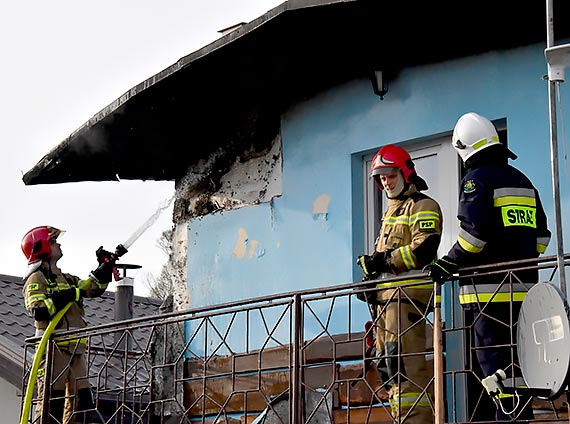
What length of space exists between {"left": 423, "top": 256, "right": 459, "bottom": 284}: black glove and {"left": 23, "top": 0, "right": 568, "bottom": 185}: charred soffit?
2.49 m

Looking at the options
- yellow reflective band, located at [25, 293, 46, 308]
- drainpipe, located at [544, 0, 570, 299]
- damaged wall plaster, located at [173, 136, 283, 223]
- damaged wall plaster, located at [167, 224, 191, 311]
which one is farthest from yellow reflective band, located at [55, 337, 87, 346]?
drainpipe, located at [544, 0, 570, 299]

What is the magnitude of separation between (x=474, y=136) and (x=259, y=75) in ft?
11.3

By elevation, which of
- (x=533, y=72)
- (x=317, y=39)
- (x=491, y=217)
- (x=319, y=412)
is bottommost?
(x=319, y=412)

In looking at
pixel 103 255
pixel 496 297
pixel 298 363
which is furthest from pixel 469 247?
pixel 103 255

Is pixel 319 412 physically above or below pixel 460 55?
below

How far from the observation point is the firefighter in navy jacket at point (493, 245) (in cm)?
727

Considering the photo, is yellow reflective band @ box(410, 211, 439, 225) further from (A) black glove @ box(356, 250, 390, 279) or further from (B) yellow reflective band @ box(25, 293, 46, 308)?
(B) yellow reflective band @ box(25, 293, 46, 308)

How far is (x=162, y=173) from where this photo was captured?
12594 millimetres

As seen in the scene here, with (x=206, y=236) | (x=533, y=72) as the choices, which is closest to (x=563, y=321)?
(x=533, y=72)

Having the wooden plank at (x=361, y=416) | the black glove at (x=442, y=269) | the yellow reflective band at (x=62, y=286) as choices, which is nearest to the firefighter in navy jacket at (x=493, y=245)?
the black glove at (x=442, y=269)

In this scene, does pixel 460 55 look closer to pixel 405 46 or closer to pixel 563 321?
pixel 405 46

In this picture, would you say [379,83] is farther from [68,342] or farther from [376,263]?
[68,342]

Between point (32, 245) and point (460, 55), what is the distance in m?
4.26

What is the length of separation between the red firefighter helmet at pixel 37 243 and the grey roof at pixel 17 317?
406 cm
